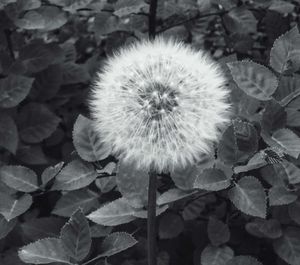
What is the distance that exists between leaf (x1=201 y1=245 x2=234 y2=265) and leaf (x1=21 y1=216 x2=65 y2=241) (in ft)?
1.59

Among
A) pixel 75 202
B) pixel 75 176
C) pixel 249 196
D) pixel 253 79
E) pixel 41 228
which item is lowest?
pixel 41 228

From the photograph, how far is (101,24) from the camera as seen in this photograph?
6.40 ft

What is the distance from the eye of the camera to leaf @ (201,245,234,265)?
4.70ft

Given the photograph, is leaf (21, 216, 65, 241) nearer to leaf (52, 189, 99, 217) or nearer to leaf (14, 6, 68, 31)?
leaf (52, 189, 99, 217)

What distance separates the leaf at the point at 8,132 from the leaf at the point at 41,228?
25 centimetres

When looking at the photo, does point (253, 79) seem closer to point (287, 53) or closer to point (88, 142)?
point (287, 53)

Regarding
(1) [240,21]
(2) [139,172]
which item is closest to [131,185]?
(2) [139,172]

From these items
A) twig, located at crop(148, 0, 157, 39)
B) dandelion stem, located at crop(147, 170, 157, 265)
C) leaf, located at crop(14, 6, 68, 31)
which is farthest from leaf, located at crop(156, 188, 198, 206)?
leaf, located at crop(14, 6, 68, 31)

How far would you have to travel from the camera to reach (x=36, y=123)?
6.49 feet

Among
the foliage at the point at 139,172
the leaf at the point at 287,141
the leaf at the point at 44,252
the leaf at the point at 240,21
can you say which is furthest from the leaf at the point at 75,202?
the leaf at the point at 240,21

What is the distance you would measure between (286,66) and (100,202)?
666 mm

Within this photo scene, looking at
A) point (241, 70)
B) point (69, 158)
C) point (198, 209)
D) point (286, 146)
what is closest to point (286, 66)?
point (241, 70)

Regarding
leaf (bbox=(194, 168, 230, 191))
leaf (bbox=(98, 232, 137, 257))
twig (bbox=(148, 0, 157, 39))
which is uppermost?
twig (bbox=(148, 0, 157, 39))

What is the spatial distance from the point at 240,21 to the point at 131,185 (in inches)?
31.3
